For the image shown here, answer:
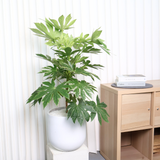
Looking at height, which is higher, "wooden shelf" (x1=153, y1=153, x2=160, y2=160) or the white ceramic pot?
the white ceramic pot

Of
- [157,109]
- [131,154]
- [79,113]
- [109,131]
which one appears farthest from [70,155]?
[157,109]

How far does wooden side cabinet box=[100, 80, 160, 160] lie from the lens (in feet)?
5.69

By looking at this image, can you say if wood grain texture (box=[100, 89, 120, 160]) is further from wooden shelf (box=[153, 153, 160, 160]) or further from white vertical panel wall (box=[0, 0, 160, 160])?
wooden shelf (box=[153, 153, 160, 160])

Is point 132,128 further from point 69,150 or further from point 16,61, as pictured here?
point 16,61

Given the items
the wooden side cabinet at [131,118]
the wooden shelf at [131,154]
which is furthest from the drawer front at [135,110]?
Result: the wooden shelf at [131,154]

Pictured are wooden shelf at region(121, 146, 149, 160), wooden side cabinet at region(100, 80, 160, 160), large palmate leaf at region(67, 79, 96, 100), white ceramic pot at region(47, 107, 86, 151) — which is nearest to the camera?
large palmate leaf at region(67, 79, 96, 100)

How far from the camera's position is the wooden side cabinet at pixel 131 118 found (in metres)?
1.73

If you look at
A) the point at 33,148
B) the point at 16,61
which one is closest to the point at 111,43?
the point at 16,61

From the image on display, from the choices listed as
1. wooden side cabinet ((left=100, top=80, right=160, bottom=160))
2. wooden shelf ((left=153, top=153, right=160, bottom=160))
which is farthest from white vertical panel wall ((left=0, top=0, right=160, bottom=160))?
wooden shelf ((left=153, top=153, right=160, bottom=160))

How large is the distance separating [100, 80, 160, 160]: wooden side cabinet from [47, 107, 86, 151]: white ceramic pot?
38 cm

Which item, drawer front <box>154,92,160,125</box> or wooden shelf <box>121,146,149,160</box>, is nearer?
drawer front <box>154,92,160,125</box>

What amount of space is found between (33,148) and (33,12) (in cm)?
124

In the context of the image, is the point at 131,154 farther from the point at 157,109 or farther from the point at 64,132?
the point at 64,132

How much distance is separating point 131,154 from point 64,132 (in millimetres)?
864
